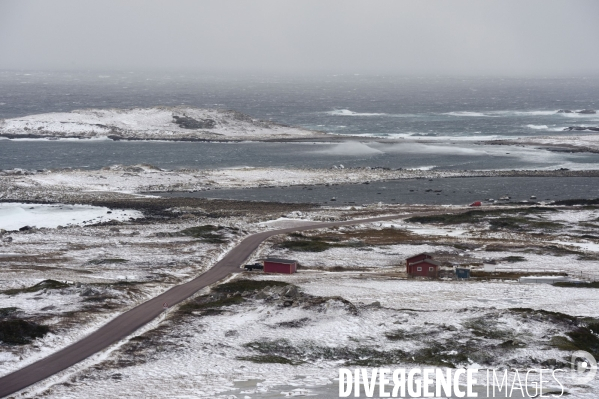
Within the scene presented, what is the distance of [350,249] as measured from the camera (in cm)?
6406

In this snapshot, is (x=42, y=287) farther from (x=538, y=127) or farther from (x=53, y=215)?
(x=538, y=127)

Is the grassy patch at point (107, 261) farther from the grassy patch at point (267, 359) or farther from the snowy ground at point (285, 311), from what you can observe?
the grassy patch at point (267, 359)

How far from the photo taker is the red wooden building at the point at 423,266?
53.9 metres

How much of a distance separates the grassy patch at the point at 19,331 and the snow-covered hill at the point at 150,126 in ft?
354

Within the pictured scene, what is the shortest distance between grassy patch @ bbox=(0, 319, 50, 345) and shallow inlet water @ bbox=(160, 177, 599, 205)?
182 ft

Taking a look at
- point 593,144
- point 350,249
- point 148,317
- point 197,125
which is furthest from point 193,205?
point 593,144

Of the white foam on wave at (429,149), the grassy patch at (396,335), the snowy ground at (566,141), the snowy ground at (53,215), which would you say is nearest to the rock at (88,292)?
the grassy patch at (396,335)

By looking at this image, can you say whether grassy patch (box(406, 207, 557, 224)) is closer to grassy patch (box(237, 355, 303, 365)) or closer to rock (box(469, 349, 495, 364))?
rock (box(469, 349, 495, 364))

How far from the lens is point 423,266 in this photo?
54062mm

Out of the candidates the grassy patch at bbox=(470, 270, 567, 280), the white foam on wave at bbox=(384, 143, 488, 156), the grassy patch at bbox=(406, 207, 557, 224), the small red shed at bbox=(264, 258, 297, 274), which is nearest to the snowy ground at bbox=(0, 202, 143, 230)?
the small red shed at bbox=(264, 258, 297, 274)

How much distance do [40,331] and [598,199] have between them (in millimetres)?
73306

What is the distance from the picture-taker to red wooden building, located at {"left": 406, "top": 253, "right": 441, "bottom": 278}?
177ft

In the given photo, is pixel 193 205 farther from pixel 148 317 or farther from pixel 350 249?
pixel 148 317

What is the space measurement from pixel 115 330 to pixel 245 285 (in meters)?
11.6
